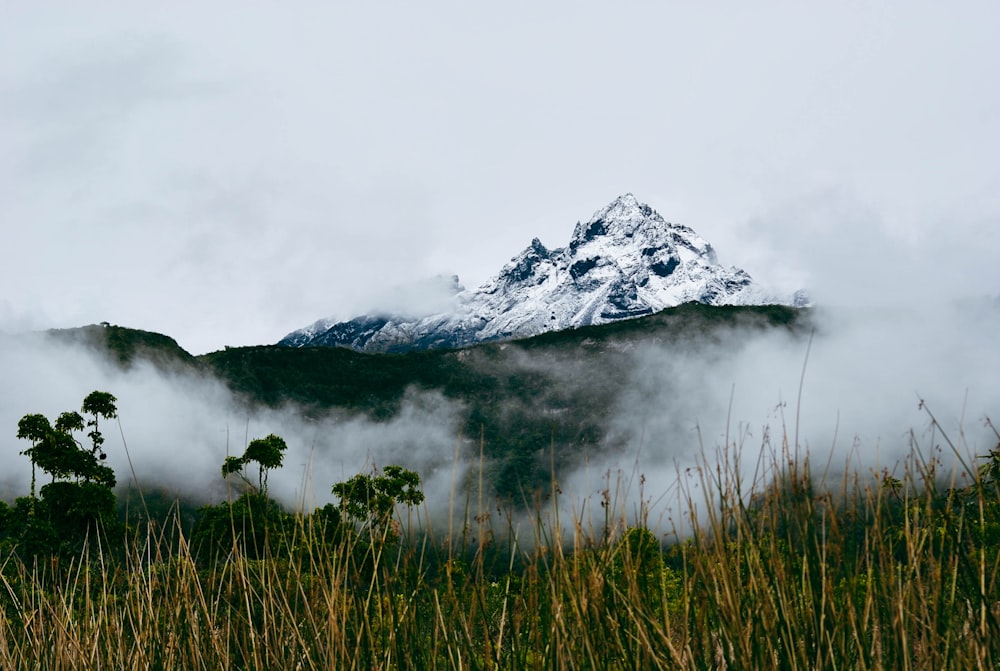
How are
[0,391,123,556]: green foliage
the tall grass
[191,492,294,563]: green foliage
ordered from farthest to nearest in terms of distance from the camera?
[0,391,123,556]: green foliage < [191,492,294,563]: green foliage < the tall grass

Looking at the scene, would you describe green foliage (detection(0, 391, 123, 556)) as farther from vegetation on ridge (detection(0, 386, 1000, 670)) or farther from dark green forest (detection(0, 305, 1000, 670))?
vegetation on ridge (detection(0, 386, 1000, 670))

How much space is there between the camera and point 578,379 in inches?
7475

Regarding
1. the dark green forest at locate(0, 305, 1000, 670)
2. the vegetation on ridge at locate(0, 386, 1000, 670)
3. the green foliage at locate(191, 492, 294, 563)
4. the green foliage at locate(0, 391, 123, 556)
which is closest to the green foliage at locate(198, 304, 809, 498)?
the green foliage at locate(0, 391, 123, 556)

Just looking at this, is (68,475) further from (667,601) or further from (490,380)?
(490,380)

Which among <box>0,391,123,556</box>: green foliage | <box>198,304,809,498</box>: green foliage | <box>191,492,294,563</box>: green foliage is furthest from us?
<box>198,304,809,498</box>: green foliage

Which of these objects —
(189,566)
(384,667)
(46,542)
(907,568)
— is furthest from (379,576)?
(46,542)

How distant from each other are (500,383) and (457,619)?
610 ft

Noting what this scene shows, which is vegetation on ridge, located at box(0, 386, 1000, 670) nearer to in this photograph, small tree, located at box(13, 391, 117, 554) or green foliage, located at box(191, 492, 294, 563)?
green foliage, located at box(191, 492, 294, 563)

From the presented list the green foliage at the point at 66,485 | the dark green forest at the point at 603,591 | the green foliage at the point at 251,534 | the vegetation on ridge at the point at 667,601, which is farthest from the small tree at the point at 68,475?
the vegetation on ridge at the point at 667,601

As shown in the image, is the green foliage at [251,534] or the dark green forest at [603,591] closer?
the dark green forest at [603,591]

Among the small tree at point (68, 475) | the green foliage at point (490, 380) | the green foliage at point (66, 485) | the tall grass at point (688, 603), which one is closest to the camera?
the tall grass at point (688, 603)

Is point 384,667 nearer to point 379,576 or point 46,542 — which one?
point 379,576

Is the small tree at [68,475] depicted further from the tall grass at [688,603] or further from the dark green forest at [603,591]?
the tall grass at [688,603]

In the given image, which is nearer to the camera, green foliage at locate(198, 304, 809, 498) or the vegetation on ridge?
the vegetation on ridge
